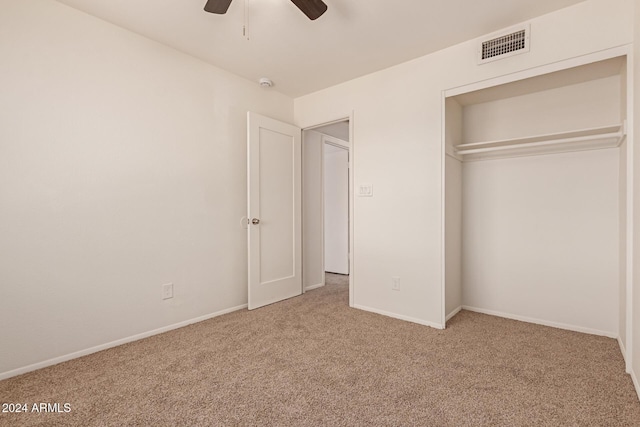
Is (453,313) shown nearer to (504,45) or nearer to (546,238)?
(546,238)

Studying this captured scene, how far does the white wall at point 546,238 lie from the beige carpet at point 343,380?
0.28 m

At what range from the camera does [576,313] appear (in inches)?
102

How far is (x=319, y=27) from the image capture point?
2.39 m

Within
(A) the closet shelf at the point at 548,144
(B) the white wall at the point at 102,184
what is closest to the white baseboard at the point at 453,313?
(A) the closet shelf at the point at 548,144

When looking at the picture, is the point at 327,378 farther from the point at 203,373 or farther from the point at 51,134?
the point at 51,134

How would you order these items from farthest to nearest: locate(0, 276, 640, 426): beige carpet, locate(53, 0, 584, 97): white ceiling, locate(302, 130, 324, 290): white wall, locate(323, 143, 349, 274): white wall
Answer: locate(323, 143, 349, 274): white wall
locate(302, 130, 324, 290): white wall
locate(53, 0, 584, 97): white ceiling
locate(0, 276, 640, 426): beige carpet

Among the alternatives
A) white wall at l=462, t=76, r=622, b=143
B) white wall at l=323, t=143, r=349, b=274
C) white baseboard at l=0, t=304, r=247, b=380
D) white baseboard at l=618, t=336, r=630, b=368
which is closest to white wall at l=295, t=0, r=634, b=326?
white wall at l=462, t=76, r=622, b=143

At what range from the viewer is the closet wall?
246 cm

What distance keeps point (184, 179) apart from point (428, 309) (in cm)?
251

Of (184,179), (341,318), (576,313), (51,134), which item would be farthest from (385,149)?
(51,134)

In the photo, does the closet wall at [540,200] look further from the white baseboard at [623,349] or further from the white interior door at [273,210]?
the white interior door at [273,210]

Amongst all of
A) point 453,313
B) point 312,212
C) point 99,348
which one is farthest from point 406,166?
point 99,348

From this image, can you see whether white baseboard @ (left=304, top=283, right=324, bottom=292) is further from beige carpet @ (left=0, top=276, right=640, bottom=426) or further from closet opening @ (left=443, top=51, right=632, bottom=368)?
closet opening @ (left=443, top=51, right=632, bottom=368)

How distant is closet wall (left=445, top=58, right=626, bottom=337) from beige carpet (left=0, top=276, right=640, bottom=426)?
1.12 feet
